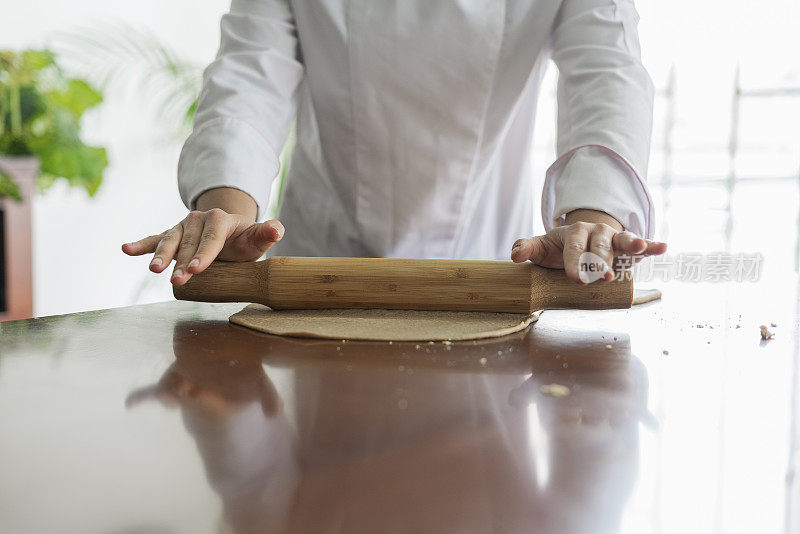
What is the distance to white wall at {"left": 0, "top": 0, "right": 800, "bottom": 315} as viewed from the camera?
2.38 metres

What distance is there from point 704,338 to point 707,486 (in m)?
0.42

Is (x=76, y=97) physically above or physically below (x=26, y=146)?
above

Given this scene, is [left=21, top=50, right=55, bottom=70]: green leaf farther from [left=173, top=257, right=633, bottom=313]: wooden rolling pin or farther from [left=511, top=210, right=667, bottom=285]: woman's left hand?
[left=511, top=210, right=667, bottom=285]: woman's left hand

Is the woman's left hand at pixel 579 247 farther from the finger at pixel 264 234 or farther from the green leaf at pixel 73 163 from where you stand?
the green leaf at pixel 73 163

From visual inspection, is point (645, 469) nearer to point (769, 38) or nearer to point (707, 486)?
point (707, 486)

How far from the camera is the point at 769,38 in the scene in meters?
3.86

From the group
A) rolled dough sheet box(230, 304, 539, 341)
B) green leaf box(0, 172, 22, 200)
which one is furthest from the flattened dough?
green leaf box(0, 172, 22, 200)

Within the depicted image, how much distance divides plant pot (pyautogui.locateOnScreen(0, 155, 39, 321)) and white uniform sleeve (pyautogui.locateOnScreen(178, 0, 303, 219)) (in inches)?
44.2

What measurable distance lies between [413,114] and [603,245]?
50 centimetres

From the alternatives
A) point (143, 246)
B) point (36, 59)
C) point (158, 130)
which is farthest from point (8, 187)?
point (143, 246)

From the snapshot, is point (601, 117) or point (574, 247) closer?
point (574, 247)

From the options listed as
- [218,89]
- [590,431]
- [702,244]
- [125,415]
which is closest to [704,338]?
[590,431]

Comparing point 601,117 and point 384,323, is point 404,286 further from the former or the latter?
point 601,117

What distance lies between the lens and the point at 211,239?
732 mm
